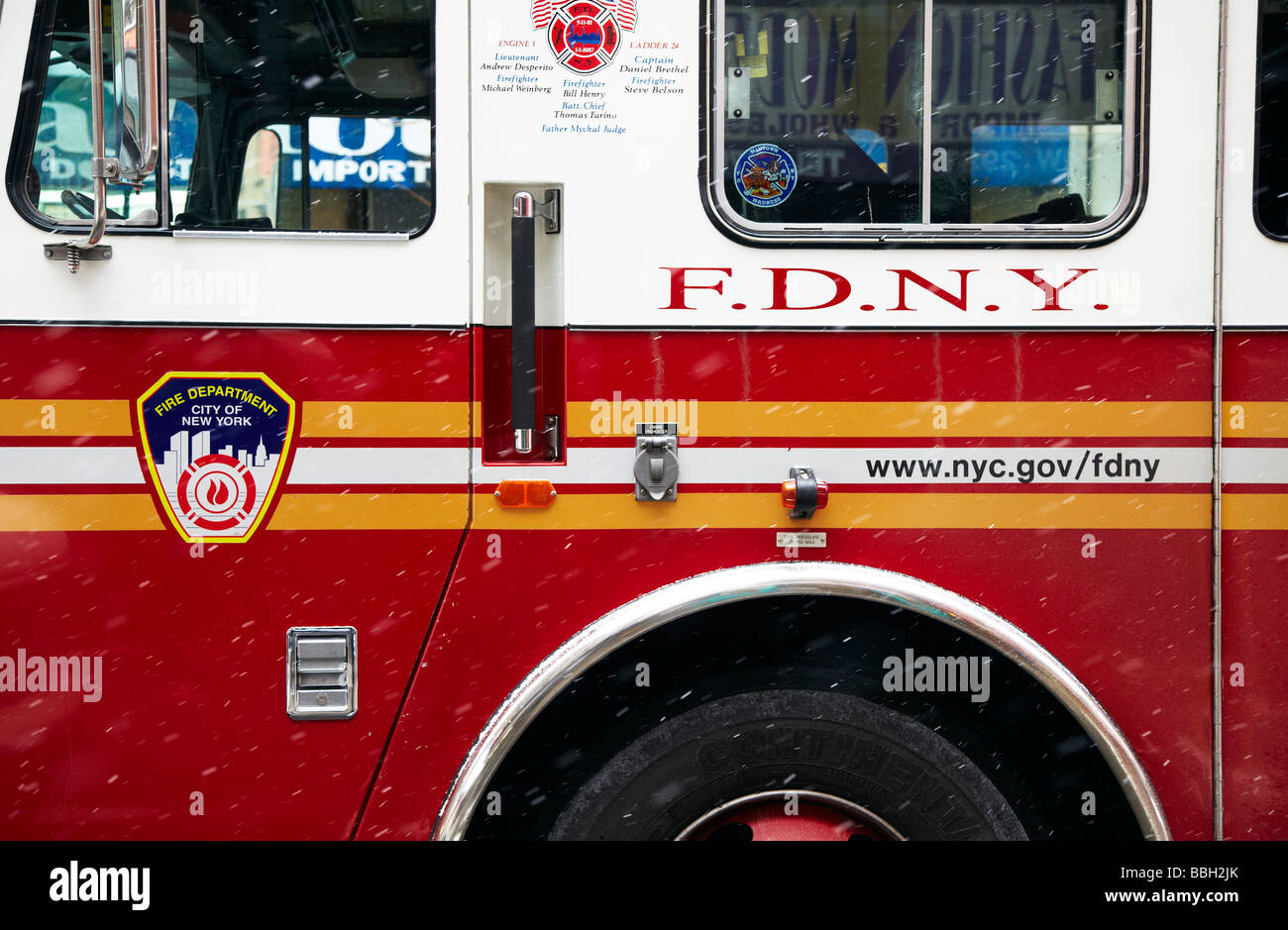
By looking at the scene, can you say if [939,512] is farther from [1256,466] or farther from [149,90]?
[149,90]

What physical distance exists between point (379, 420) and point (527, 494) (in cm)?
37

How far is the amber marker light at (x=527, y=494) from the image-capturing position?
230cm

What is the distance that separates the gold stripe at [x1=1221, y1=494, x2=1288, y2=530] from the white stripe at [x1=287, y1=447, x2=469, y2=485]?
1736mm

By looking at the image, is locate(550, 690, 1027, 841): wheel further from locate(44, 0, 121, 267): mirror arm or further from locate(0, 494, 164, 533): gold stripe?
locate(44, 0, 121, 267): mirror arm

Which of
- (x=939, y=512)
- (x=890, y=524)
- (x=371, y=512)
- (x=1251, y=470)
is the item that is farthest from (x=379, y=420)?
(x=1251, y=470)

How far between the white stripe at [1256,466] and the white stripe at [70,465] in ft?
8.02

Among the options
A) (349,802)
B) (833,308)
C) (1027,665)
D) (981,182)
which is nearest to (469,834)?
(349,802)

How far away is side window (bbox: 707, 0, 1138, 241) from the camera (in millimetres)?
2322

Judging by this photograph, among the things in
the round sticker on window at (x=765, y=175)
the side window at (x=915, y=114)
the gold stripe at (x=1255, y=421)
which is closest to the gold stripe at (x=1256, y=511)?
the gold stripe at (x=1255, y=421)

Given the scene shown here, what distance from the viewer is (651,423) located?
232 centimetres

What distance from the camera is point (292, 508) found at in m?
2.30

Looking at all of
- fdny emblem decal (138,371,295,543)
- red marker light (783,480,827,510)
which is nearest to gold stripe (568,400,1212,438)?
red marker light (783,480,827,510)

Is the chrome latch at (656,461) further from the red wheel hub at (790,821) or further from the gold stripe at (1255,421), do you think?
the gold stripe at (1255,421)
